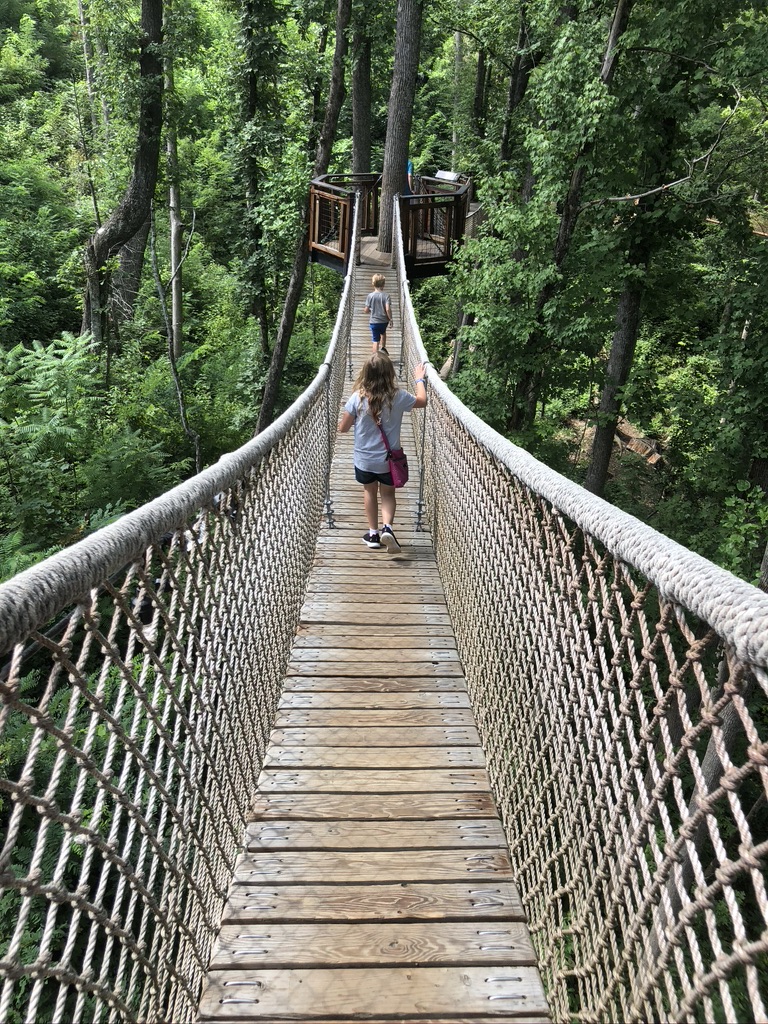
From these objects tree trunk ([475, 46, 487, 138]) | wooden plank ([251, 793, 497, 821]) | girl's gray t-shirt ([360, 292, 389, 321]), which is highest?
tree trunk ([475, 46, 487, 138])

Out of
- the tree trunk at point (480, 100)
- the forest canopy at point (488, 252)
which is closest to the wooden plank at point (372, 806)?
the forest canopy at point (488, 252)

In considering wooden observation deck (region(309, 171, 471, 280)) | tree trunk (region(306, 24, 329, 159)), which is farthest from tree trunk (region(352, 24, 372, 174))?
wooden observation deck (region(309, 171, 471, 280))

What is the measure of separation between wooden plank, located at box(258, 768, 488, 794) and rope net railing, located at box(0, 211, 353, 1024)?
0.11 metres

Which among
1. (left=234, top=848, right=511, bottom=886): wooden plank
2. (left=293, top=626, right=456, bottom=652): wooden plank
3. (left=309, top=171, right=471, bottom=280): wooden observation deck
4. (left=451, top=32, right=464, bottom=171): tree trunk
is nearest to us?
(left=234, top=848, right=511, bottom=886): wooden plank

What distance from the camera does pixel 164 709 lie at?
1.49 meters

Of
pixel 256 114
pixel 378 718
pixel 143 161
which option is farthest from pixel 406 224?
pixel 378 718

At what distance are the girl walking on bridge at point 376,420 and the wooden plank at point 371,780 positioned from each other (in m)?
1.79

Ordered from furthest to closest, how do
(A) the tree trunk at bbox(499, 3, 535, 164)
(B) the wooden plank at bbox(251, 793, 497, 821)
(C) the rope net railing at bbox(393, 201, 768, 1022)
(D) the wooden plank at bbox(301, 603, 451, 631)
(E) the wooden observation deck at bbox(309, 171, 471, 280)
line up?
(A) the tree trunk at bbox(499, 3, 535, 164) < (E) the wooden observation deck at bbox(309, 171, 471, 280) < (D) the wooden plank at bbox(301, 603, 451, 631) < (B) the wooden plank at bbox(251, 793, 497, 821) < (C) the rope net railing at bbox(393, 201, 768, 1022)

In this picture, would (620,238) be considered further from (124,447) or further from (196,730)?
(196,730)

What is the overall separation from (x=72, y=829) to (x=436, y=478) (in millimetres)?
3081

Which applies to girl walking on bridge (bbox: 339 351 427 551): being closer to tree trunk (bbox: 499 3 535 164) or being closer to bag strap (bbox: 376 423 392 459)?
bag strap (bbox: 376 423 392 459)

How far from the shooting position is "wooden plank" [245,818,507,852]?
192 cm

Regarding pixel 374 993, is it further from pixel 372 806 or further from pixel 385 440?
pixel 385 440

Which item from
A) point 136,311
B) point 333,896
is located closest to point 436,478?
point 333,896
